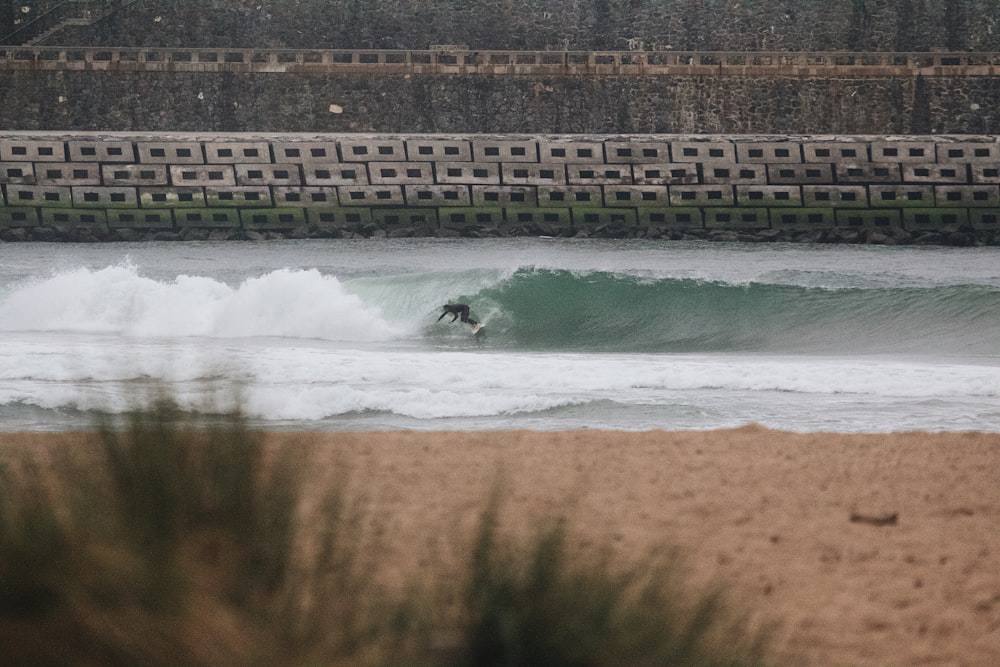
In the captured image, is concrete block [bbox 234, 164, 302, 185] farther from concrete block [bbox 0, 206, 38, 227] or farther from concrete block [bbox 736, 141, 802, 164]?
concrete block [bbox 736, 141, 802, 164]

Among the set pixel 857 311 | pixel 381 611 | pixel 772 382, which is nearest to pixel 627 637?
pixel 381 611

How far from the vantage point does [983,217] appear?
70.1 feet

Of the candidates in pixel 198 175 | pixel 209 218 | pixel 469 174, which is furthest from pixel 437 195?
pixel 198 175

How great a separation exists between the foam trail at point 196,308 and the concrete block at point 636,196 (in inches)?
277

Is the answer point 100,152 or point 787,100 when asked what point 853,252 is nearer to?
point 787,100

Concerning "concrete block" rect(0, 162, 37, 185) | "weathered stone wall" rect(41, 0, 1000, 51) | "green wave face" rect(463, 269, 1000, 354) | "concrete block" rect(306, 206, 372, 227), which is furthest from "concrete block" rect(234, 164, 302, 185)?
"green wave face" rect(463, 269, 1000, 354)

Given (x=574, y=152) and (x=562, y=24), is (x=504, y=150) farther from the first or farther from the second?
(x=562, y=24)

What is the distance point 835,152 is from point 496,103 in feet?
20.6

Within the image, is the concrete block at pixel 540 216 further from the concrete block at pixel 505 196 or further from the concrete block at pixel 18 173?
the concrete block at pixel 18 173

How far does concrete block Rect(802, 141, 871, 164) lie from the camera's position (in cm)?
2150

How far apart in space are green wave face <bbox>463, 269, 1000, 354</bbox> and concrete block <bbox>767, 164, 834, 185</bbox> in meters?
4.86

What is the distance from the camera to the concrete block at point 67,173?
21.5m

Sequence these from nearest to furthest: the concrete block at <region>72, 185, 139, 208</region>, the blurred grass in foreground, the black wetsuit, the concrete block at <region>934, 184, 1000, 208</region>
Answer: the blurred grass in foreground → the black wetsuit → the concrete block at <region>934, 184, 1000, 208</region> → the concrete block at <region>72, 185, 139, 208</region>

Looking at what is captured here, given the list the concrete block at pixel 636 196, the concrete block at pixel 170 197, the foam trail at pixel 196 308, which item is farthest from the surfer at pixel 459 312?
the concrete block at pixel 170 197
